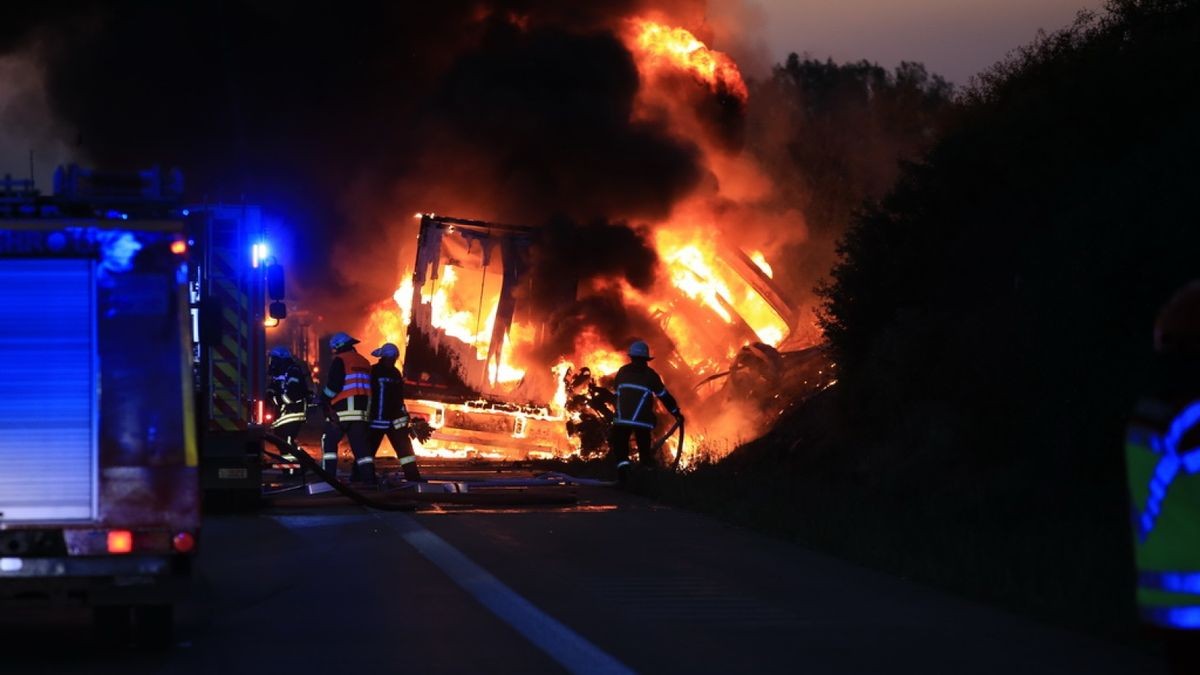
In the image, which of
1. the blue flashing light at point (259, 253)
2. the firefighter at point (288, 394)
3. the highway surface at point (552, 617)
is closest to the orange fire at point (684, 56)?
the firefighter at point (288, 394)

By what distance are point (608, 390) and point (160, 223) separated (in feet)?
63.3

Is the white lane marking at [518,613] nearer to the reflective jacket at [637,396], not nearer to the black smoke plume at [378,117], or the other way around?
the reflective jacket at [637,396]

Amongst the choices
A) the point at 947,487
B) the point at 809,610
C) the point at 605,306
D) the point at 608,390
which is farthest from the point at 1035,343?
the point at 605,306

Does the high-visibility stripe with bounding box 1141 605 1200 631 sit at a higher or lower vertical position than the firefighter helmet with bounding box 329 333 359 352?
lower

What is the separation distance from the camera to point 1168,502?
5555 mm

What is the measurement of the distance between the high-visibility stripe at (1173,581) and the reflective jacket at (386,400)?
49.9ft

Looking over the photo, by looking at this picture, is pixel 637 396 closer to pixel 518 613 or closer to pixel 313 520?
pixel 313 520

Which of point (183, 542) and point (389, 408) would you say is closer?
point (183, 542)

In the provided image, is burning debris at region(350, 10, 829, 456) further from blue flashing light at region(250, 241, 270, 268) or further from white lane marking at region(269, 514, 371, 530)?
white lane marking at region(269, 514, 371, 530)

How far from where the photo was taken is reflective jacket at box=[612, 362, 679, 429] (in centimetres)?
2062

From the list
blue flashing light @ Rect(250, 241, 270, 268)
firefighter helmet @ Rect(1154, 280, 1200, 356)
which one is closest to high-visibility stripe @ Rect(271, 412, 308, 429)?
blue flashing light @ Rect(250, 241, 270, 268)

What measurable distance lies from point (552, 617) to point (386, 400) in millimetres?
10521

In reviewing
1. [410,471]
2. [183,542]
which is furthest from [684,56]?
[183,542]

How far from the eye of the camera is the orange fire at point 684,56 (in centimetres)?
3744
